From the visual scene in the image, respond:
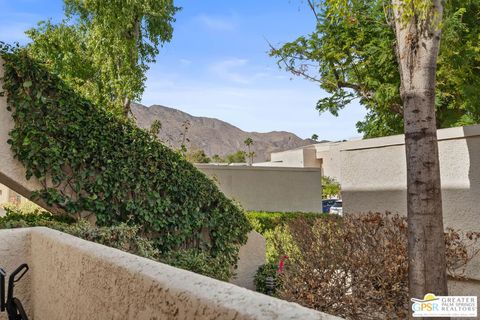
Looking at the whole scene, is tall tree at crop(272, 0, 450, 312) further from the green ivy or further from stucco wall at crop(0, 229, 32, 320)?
the green ivy

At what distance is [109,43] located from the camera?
19.5m

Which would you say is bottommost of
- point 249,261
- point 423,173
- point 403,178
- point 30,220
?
point 249,261

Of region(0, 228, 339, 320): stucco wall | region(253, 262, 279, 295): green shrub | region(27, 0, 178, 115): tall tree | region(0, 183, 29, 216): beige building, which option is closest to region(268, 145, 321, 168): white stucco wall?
region(0, 183, 29, 216): beige building

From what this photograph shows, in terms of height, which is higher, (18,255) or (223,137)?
(223,137)

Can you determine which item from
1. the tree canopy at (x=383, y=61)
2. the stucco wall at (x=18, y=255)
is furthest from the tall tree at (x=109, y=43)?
the stucco wall at (x=18, y=255)

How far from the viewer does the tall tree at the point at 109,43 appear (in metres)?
19.2

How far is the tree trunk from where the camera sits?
Answer: 4.73 m

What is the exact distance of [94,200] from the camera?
783cm

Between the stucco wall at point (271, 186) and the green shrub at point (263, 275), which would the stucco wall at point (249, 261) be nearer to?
the green shrub at point (263, 275)

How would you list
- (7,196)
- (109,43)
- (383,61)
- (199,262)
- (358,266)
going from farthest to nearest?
(7,196)
(109,43)
(383,61)
(199,262)
(358,266)

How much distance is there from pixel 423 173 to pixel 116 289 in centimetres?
348

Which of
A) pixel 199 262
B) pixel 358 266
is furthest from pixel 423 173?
pixel 199 262

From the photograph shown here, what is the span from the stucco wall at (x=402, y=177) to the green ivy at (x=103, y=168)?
279cm

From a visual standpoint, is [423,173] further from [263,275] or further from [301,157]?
[301,157]
